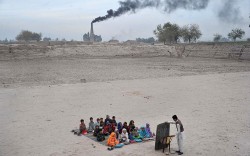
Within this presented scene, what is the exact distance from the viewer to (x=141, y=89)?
73.3ft

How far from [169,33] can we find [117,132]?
8076cm

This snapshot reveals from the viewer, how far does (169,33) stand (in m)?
89.6

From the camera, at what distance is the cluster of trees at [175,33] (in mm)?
89875

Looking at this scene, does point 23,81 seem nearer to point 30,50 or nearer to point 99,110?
point 99,110

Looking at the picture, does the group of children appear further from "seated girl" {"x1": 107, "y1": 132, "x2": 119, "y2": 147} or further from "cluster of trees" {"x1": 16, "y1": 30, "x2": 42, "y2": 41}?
"cluster of trees" {"x1": 16, "y1": 30, "x2": 42, "y2": 41}

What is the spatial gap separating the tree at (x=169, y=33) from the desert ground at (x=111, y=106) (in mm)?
53380

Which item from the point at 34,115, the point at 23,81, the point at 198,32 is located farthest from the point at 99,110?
the point at 198,32

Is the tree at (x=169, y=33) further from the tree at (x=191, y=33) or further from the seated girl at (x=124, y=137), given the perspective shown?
the seated girl at (x=124, y=137)

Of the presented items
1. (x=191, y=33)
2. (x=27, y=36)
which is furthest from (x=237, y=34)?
(x=27, y=36)

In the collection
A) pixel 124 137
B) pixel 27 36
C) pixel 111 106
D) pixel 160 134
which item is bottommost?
pixel 111 106

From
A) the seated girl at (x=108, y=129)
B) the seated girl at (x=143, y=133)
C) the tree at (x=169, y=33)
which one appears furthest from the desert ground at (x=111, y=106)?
the tree at (x=169, y=33)

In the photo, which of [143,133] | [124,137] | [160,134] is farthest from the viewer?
[143,133]

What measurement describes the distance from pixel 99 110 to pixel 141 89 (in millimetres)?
6833

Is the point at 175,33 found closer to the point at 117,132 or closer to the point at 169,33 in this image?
the point at 169,33
